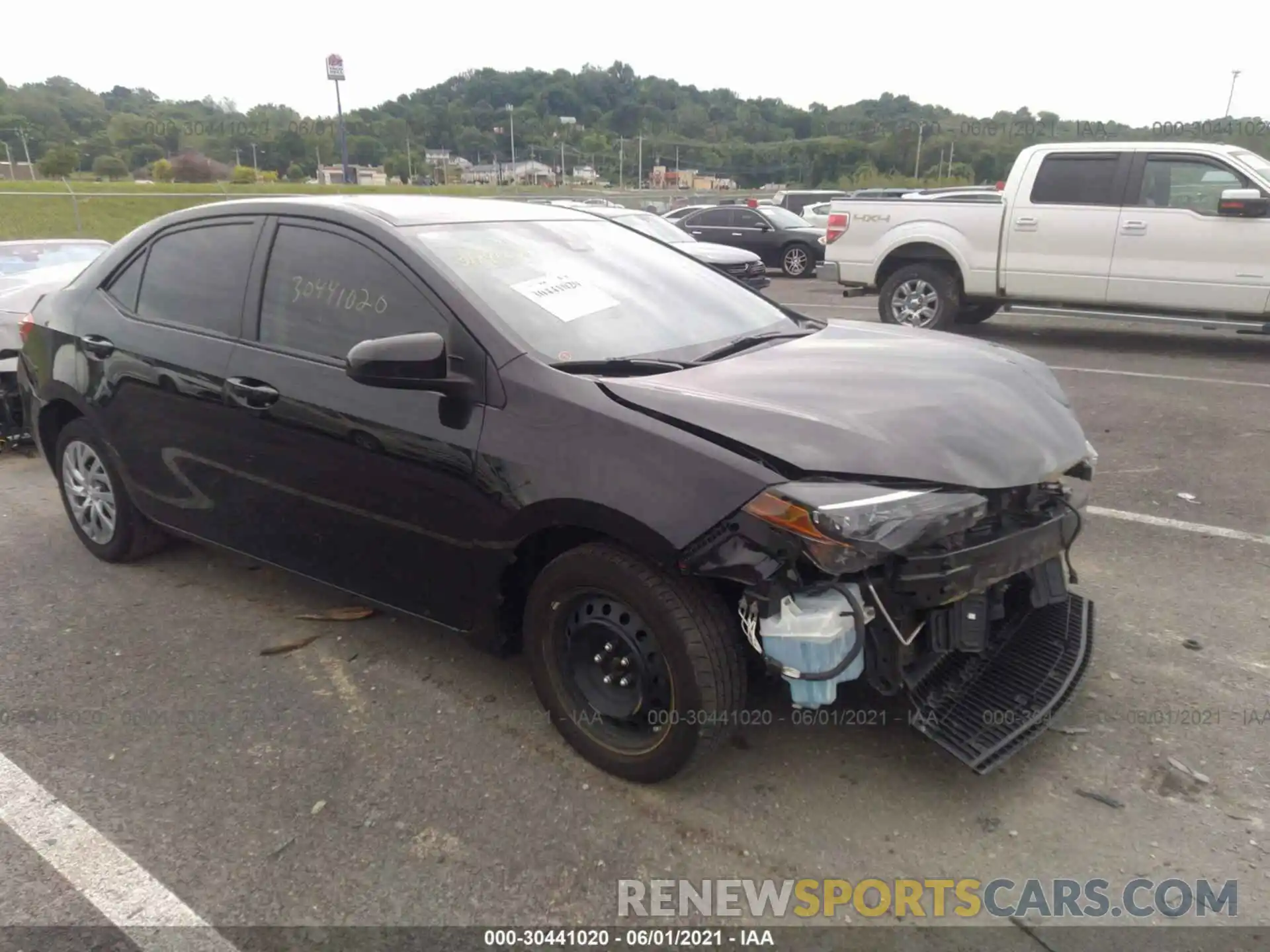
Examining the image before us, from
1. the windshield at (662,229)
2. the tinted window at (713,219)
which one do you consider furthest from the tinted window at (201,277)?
the tinted window at (713,219)

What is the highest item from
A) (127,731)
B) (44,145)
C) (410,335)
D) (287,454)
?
(44,145)

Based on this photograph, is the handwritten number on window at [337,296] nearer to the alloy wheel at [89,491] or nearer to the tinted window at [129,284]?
the tinted window at [129,284]

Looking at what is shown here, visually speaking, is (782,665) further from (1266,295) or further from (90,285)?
(1266,295)

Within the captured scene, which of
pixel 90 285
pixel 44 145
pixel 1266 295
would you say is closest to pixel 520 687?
pixel 90 285

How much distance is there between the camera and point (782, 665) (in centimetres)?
241

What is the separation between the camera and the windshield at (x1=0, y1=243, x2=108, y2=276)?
7.53m

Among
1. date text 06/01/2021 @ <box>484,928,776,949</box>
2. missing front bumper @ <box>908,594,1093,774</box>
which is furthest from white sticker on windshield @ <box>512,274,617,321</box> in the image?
date text 06/01/2021 @ <box>484,928,776,949</box>

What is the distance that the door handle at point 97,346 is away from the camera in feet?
13.2

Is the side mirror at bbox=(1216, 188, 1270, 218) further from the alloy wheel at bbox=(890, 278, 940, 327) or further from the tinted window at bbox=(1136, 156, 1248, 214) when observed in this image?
the alloy wheel at bbox=(890, 278, 940, 327)

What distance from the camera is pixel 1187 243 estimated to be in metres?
9.06

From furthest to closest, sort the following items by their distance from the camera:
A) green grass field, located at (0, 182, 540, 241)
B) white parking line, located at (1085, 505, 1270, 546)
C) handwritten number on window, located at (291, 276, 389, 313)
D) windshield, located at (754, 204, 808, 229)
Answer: green grass field, located at (0, 182, 540, 241) < windshield, located at (754, 204, 808, 229) < white parking line, located at (1085, 505, 1270, 546) < handwritten number on window, located at (291, 276, 389, 313)

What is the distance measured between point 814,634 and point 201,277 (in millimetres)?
2926

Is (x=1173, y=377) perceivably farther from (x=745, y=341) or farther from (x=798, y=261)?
(x=798, y=261)

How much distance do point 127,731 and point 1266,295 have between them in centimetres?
996
